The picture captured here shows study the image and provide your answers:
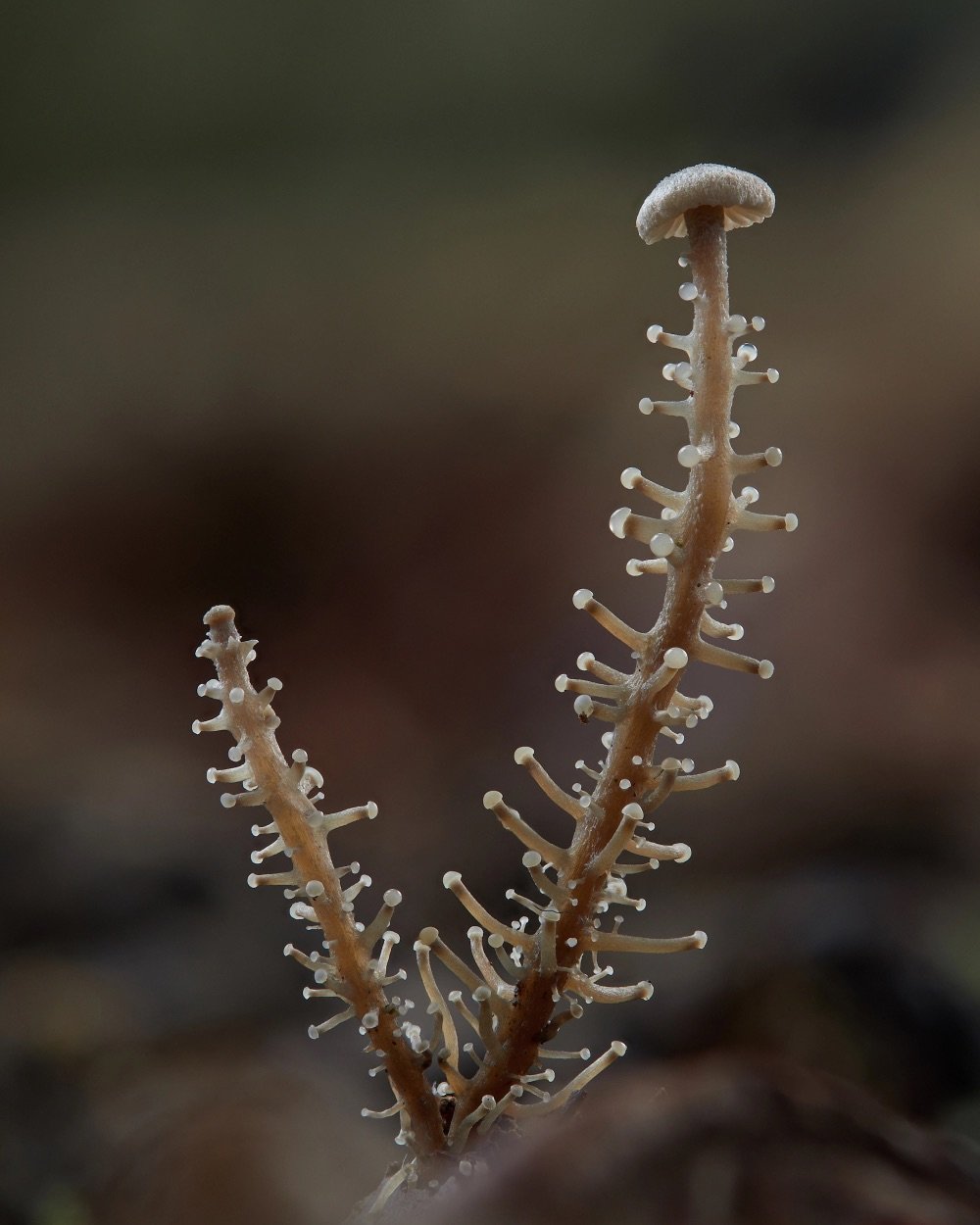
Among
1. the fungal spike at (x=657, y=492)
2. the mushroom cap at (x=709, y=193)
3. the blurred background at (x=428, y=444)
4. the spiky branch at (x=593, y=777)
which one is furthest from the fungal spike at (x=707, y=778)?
the blurred background at (x=428, y=444)

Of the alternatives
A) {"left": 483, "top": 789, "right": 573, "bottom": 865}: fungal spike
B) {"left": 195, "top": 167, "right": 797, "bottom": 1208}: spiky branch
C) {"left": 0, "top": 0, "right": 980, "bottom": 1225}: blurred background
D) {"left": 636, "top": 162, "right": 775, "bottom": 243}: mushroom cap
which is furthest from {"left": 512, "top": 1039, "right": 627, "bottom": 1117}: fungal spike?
{"left": 0, "top": 0, "right": 980, "bottom": 1225}: blurred background

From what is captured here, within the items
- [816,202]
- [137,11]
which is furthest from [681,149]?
[137,11]

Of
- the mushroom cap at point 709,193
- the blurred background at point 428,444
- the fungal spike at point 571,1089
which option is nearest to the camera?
the mushroom cap at point 709,193

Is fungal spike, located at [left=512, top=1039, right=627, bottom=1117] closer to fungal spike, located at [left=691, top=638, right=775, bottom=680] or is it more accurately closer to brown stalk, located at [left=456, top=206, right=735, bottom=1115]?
brown stalk, located at [left=456, top=206, right=735, bottom=1115]

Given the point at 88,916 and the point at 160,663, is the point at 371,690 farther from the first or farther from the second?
the point at 88,916

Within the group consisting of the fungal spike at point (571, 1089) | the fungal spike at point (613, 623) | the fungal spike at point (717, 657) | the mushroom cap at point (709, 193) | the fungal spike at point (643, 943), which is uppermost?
the mushroom cap at point (709, 193)

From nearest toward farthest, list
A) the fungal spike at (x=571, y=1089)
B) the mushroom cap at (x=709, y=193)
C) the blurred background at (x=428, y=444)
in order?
A: 1. the mushroom cap at (x=709, y=193)
2. the fungal spike at (x=571, y=1089)
3. the blurred background at (x=428, y=444)

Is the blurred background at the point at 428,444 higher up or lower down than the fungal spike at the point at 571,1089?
higher up

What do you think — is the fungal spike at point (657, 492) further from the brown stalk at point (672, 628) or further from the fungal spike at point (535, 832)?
the fungal spike at point (535, 832)
